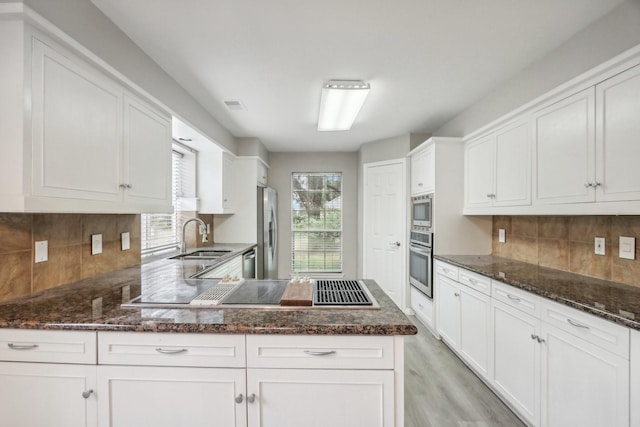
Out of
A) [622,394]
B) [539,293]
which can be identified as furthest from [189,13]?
[622,394]

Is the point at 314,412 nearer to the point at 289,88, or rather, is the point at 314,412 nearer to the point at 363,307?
the point at 363,307

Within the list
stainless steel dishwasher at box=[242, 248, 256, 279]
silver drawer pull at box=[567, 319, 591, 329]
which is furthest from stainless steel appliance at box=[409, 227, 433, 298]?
stainless steel dishwasher at box=[242, 248, 256, 279]

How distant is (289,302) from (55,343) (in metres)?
0.97

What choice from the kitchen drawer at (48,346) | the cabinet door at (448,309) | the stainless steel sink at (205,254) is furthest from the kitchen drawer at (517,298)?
the stainless steel sink at (205,254)

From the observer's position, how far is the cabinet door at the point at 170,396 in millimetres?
1153

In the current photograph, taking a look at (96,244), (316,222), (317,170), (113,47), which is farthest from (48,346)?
(317,170)

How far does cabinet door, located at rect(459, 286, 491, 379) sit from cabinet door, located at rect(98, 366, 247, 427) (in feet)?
6.05

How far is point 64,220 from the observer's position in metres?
1.65

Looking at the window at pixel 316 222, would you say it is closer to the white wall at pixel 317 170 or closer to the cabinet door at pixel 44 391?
the white wall at pixel 317 170

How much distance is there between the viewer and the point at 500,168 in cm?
241

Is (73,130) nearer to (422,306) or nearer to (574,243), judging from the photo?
(574,243)

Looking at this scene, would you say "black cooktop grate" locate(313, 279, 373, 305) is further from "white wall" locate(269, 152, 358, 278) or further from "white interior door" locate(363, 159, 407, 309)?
"white wall" locate(269, 152, 358, 278)

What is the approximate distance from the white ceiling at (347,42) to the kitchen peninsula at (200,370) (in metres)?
1.61

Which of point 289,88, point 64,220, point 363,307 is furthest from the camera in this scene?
point 289,88
